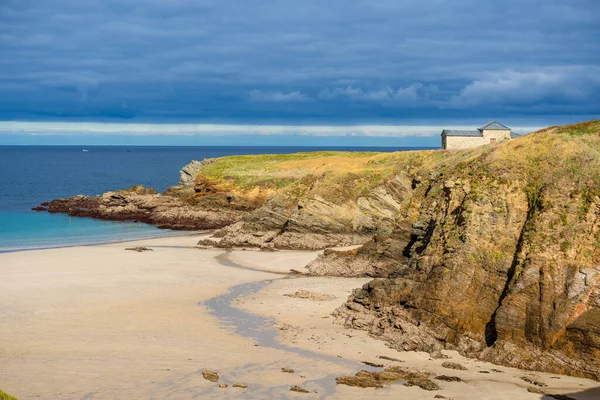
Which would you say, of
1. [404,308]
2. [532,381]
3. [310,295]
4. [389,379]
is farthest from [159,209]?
[532,381]

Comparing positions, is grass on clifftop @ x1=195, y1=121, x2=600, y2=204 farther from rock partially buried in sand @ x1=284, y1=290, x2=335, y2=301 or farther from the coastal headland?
rock partially buried in sand @ x1=284, y1=290, x2=335, y2=301

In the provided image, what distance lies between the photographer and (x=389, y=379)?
20281mm

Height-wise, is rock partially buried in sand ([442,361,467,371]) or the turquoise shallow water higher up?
rock partially buried in sand ([442,361,467,371])

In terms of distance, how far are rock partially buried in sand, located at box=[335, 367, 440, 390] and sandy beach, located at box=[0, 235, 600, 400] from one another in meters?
0.34

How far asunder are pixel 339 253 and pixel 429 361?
17220 mm

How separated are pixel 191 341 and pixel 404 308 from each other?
798 centimetres

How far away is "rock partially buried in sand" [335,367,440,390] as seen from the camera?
64.5 ft

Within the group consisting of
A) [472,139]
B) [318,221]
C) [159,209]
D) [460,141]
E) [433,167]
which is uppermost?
[472,139]

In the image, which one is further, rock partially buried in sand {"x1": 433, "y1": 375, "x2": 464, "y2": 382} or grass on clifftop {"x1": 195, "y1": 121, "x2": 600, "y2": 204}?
grass on clifftop {"x1": 195, "y1": 121, "x2": 600, "y2": 204}

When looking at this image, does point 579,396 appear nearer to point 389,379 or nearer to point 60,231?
point 389,379

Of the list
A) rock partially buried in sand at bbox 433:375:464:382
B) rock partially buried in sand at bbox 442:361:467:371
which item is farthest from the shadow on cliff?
rock partially buried in sand at bbox 442:361:467:371

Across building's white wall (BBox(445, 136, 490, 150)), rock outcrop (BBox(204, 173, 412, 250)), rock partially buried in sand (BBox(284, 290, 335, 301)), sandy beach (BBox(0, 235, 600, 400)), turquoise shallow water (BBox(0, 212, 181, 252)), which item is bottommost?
turquoise shallow water (BBox(0, 212, 181, 252))

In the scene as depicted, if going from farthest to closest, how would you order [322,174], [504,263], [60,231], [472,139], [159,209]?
[472,139]
[159,209]
[60,231]
[322,174]
[504,263]

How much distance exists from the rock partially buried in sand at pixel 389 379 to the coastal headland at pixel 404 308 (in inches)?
2.5
